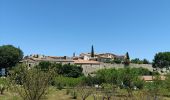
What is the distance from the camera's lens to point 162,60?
14625 centimetres

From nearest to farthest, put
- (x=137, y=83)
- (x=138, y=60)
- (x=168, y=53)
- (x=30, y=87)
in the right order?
1. (x=30, y=87)
2. (x=137, y=83)
3. (x=168, y=53)
4. (x=138, y=60)

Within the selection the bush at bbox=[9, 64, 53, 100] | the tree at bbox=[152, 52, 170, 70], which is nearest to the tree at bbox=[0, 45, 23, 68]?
the tree at bbox=[152, 52, 170, 70]

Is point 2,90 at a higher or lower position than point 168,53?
lower

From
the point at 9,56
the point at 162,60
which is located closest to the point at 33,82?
the point at 9,56

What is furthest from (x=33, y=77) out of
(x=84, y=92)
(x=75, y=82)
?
(x=75, y=82)

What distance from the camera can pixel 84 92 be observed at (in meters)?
58.2

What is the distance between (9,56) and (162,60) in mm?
57397

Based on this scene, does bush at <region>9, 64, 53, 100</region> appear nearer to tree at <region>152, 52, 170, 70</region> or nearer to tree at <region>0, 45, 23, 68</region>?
tree at <region>0, 45, 23, 68</region>

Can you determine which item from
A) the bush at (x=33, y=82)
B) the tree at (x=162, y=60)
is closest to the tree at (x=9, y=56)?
the tree at (x=162, y=60)

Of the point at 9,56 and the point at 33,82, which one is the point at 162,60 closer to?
the point at 9,56

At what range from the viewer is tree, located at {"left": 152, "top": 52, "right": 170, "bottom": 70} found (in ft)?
477

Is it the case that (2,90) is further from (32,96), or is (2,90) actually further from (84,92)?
(32,96)

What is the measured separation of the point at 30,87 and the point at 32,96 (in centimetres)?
75

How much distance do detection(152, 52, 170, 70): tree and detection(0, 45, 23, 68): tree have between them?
51.8m
